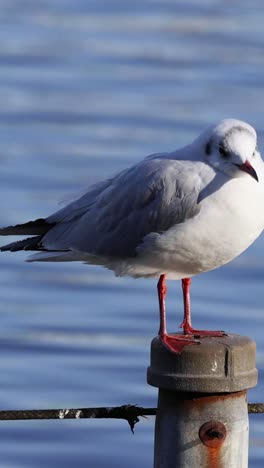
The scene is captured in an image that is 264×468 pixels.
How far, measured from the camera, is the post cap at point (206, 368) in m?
5.13

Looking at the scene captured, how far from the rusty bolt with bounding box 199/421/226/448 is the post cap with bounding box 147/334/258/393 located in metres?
0.11

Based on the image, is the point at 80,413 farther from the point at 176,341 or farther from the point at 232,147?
the point at 232,147

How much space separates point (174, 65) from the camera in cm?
1725

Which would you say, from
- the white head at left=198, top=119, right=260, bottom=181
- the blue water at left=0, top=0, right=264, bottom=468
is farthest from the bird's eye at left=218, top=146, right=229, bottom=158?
the blue water at left=0, top=0, right=264, bottom=468

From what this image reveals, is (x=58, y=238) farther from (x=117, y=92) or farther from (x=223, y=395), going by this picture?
(x=117, y=92)

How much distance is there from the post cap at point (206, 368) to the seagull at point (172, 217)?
206 mm

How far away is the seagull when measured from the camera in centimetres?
602

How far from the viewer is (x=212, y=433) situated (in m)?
5.15

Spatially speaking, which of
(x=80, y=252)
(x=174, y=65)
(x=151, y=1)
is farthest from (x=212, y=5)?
(x=80, y=252)

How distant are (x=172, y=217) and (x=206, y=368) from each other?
1266 mm

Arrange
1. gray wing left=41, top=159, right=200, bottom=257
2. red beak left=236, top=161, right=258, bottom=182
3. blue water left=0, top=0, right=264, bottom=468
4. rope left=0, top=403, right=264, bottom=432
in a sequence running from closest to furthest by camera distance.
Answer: rope left=0, top=403, right=264, bottom=432, red beak left=236, top=161, right=258, bottom=182, gray wing left=41, top=159, right=200, bottom=257, blue water left=0, top=0, right=264, bottom=468

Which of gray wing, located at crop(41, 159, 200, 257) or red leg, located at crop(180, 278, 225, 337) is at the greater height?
gray wing, located at crop(41, 159, 200, 257)

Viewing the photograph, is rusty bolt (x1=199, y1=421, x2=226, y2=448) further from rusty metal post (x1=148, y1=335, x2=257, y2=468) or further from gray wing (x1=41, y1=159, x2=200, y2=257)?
gray wing (x1=41, y1=159, x2=200, y2=257)

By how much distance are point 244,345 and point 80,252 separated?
169 centimetres
